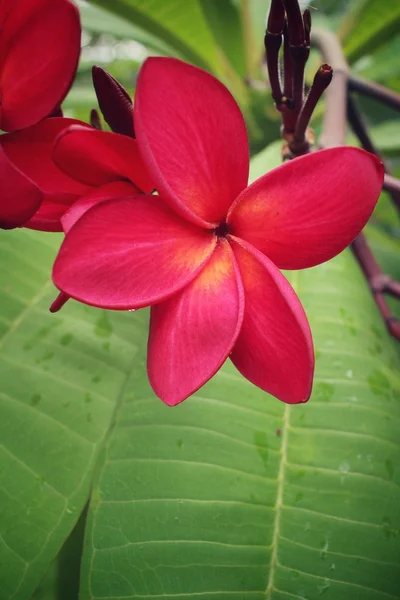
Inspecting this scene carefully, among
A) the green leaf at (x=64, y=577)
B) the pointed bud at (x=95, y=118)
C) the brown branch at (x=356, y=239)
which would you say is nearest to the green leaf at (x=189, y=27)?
the brown branch at (x=356, y=239)

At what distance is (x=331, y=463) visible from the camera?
0.67 meters

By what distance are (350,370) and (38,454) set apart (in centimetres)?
40

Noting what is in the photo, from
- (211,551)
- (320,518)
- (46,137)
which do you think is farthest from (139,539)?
(46,137)

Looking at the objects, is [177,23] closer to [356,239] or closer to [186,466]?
[356,239]

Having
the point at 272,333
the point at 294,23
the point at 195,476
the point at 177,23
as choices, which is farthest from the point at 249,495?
the point at 177,23

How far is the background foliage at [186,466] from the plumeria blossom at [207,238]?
0.20 m

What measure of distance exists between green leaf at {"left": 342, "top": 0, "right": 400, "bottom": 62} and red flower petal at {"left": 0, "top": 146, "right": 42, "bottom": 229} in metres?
1.13

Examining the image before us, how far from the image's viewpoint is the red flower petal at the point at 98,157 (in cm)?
48

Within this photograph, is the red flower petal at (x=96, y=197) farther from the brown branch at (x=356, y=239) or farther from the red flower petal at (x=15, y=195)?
the brown branch at (x=356, y=239)

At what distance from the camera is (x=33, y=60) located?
0.52m

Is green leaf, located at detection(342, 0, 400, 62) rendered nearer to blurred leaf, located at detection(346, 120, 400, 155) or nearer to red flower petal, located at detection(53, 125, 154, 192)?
blurred leaf, located at detection(346, 120, 400, 155)

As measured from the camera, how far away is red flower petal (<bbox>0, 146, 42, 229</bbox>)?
47 centimetres

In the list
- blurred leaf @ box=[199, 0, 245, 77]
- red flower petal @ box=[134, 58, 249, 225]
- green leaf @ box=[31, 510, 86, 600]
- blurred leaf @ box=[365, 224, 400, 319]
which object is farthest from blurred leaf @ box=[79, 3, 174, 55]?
green leaf @ box=[31, 510, 86, 600]

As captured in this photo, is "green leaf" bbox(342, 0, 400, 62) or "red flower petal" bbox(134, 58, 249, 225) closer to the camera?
"red flower petal" bbox(134, 58, 249, 225)
